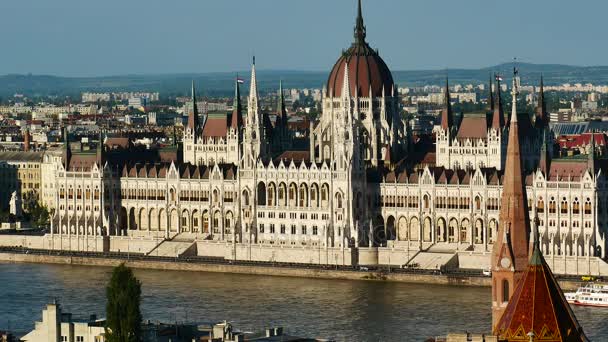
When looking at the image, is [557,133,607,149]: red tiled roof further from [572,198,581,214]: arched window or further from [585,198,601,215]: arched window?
[585,198,601,215]: arched window

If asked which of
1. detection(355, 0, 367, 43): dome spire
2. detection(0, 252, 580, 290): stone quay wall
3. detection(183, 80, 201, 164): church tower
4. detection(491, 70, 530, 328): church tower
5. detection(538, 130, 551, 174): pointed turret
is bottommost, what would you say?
detection(0, 252, 580, 290): stone quay wall

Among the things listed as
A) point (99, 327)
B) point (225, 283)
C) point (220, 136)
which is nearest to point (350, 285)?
point (225, 283)

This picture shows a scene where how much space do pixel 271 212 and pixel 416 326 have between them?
30321 mm

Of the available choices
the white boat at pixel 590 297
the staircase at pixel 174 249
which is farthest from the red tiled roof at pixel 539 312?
the staircase at pixel 174 249

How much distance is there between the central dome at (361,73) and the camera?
120 m

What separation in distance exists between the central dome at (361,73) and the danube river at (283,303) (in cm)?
1586

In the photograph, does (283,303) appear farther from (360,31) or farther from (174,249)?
(360,31)

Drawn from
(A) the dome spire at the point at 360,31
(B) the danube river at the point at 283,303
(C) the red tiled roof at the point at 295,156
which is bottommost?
(B) the danube river at the point at 283,303

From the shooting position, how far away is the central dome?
120438mm

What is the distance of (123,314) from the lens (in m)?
63.4

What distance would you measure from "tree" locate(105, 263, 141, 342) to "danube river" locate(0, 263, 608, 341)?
60.9 ft

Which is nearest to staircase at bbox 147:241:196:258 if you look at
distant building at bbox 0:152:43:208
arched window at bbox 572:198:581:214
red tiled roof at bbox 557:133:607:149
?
arched window at bbox 572:198:581:214

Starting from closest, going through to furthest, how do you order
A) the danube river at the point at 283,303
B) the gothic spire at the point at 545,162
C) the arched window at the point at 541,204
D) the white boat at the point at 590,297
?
the danube river at the point at 283,303 → the white boat at the point at 590,297 → the arched window at the point at 541,204 → the gothic spire at the point at 545,162

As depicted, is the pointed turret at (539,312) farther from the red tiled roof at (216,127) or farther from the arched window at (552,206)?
the red tiled roof at (216,127)
